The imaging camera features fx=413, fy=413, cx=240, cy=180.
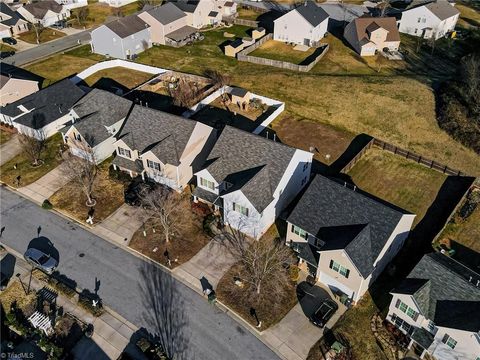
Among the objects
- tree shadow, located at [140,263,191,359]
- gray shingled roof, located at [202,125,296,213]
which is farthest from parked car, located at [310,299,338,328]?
tree shadow, located at [140,263,191,359]

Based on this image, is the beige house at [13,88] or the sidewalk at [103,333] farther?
the beige house at [13,88]

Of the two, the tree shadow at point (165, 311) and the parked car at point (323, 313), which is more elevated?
the parked car at point (323, 313)

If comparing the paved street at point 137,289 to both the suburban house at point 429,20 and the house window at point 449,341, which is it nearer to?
the house window at point 449,341

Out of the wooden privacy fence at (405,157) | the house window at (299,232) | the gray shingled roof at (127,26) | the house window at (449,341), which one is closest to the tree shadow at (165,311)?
the house window at (299,232)

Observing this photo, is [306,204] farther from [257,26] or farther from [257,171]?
[257,26]

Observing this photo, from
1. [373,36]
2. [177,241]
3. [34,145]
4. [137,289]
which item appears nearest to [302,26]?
[373,36]

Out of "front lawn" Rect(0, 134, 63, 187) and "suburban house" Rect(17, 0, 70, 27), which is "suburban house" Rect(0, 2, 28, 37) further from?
"front lawn" Rect(0, 134, 63, 187)
